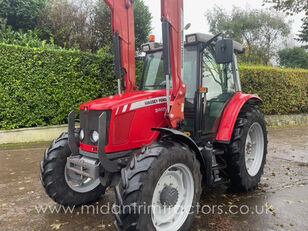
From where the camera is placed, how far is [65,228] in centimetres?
292

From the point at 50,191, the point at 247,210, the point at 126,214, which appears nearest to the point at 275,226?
the point at 247,210

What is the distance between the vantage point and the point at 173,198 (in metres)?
2.70

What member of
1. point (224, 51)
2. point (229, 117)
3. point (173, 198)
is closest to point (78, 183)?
point (173, 198)

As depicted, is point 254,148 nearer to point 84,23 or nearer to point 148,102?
point 148,102

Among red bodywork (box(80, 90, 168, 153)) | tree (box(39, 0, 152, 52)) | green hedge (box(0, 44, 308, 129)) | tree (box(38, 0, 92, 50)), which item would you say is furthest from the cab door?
tree (box(39, 0, 152, 52))

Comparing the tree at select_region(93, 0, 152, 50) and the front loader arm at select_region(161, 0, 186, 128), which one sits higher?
the tree at select_region(93, 0, 152, 50)

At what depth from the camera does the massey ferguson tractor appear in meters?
2.50

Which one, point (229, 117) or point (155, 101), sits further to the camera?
point (229, 117)

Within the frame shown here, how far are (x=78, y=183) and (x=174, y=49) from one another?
211 cm

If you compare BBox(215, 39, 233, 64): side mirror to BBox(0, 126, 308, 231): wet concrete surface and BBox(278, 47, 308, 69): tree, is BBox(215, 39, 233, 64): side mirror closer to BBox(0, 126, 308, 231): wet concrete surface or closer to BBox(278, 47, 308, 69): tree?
BBox(0, 126, 308, 231): wet concrete surface

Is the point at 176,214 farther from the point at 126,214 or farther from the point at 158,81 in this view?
the point at 158,81

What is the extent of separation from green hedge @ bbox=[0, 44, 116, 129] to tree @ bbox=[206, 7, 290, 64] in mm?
19527

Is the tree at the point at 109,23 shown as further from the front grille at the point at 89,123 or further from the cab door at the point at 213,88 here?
the front grille at the point at 89,123

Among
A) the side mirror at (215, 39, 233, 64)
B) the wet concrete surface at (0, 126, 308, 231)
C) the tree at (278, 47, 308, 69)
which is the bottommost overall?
the wet concrete surface at (0, 126, 308, 231)
